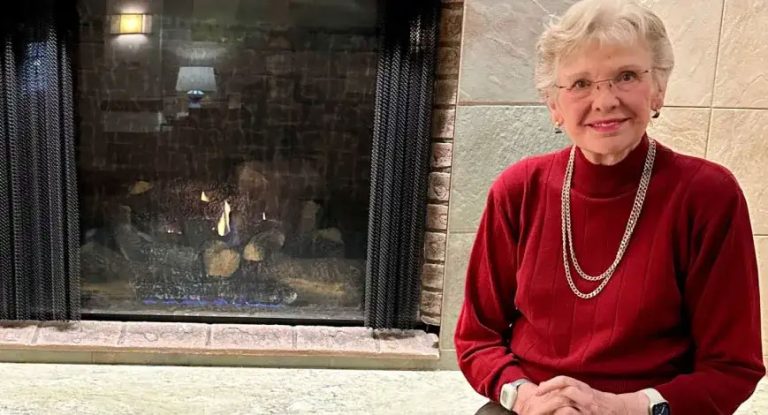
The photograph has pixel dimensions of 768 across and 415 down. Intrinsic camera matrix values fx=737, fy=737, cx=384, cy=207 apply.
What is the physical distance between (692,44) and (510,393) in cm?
122

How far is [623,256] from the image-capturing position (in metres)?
0.92

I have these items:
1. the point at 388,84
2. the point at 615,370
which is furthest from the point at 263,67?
the point at 615,370

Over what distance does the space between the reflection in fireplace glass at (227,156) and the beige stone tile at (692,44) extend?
76 centimetres

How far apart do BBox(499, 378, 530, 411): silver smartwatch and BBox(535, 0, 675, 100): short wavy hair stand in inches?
16.4

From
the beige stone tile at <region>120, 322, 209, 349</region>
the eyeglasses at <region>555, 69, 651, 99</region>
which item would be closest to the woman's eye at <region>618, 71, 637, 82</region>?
the eyeglasses at <region>555, 69, 651, 99</region>

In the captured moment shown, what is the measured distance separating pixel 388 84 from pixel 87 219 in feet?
3.09

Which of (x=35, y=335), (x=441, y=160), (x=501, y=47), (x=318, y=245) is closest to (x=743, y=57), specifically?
(x=501, y=47)

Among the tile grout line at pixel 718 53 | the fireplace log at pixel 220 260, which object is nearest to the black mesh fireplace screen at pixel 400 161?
the fireplace log at pixel 220 260

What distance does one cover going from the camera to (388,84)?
6.36 feet

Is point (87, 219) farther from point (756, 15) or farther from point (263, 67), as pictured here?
point (756, 15)

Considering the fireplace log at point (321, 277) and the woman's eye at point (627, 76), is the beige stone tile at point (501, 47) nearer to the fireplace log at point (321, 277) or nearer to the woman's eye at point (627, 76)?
the fireplace log at point (321, 277)

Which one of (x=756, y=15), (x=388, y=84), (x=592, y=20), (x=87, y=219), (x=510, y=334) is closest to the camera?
(x=592, y=20)

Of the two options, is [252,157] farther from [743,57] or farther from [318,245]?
[743,57]

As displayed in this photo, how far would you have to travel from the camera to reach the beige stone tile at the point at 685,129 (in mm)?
1844
